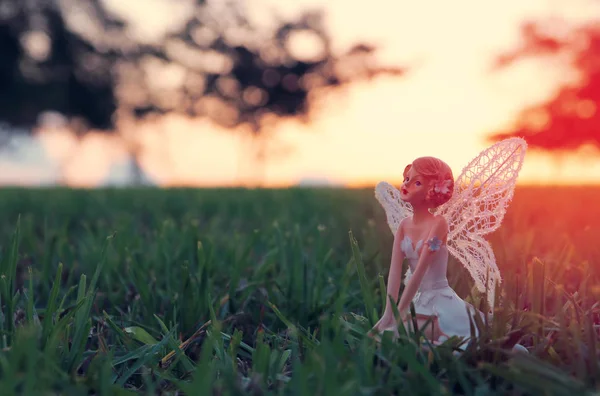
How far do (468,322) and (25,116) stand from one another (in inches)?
1267

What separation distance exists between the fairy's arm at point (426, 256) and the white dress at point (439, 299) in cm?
4

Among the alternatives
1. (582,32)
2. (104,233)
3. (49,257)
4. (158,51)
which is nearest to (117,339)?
(49,257)

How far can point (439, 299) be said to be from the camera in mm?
1545

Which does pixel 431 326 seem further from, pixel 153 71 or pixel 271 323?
pixel 153 71

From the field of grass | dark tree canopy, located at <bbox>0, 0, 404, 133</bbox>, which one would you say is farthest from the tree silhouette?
the field of grass

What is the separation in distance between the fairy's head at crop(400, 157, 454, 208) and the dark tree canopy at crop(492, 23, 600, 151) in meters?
31.6

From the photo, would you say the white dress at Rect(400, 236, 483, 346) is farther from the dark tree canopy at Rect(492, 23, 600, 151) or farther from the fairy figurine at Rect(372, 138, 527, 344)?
the dark tree canopy at Rect(492, 23, 600, 151)

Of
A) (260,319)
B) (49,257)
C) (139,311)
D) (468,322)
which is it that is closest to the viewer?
(468,322)

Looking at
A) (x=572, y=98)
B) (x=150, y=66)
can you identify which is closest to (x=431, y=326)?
(x=150, y=66)

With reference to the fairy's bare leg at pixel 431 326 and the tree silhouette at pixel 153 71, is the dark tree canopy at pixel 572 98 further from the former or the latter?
the fairy's bare leg at pixel 431 326

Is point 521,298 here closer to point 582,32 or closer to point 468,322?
point 468,322

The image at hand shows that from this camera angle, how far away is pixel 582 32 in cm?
3659

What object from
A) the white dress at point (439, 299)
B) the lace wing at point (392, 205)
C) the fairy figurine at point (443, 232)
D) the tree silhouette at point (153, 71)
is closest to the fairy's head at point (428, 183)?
the fairy figurine at point (443, 232)

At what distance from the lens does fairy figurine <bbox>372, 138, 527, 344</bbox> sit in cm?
151
